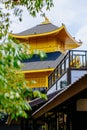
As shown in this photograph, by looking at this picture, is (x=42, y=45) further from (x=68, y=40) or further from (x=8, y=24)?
(x=8, y=24)

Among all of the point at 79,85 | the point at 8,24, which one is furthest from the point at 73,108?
the point at 8,24

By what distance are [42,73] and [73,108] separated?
22718mm

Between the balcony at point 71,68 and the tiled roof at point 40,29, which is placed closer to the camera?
the balcony at point 71,68

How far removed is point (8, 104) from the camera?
10.9 ft

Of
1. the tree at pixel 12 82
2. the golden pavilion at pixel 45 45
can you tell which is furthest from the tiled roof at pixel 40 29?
the tree at pixel 12 82

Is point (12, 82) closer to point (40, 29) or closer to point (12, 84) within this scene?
point (12, 84)

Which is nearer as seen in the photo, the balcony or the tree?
the tree

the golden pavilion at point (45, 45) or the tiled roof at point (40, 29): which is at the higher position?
the tiled roof at point (40, 29)

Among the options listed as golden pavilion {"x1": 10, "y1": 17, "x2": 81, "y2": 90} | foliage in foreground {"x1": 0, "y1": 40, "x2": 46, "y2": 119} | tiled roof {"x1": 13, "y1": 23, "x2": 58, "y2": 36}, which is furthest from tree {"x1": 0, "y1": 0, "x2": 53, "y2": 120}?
tiled roof {"x1": 13, "y1": 23, "x2": 58, "y2": 36}

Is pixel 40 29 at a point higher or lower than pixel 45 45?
higher

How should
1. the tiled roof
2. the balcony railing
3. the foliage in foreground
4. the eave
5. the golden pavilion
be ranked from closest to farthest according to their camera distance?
the foliage in foreground
the balcony railing
the golden pavilion
the eave
the tiled roof

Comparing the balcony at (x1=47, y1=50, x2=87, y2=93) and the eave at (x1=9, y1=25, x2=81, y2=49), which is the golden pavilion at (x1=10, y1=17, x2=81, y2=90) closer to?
the eave at (x1=9, y1=25, x2=81, y2=49)

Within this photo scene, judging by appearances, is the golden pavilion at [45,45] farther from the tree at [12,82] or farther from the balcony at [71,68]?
the tree at [12,82]

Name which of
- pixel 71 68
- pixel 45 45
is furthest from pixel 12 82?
pixel 45 45
